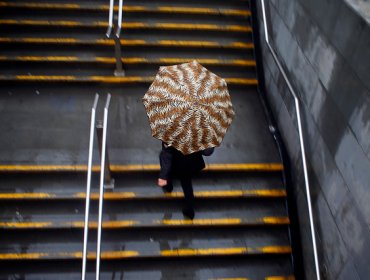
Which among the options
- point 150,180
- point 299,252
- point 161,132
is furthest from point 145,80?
point 299,252

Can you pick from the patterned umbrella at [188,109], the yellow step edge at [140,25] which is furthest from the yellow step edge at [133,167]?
the yellow step edge at [140,25]

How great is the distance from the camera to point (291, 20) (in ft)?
13.3

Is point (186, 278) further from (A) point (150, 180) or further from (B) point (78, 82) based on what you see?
(B) point (78, 82)

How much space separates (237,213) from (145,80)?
216cm

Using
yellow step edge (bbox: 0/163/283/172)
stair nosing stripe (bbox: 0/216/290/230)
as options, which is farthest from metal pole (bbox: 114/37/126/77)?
stair nosing stripe (bbox: 0/216/290/230)

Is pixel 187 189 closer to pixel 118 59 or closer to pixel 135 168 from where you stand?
pixel 135 168

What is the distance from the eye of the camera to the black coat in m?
3.15

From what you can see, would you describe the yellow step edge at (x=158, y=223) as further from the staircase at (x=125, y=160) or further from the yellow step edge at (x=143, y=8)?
the yellow step edge at (x=143, y=8)

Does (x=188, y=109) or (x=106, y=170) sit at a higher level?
(x=188, y=109)

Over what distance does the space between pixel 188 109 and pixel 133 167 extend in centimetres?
163

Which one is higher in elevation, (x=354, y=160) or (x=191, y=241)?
(x=354, y=160)

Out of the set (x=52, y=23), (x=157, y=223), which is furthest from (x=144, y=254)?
(x=52, y=23)

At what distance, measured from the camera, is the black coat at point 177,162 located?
315 centimetres

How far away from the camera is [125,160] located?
13.4 feet
